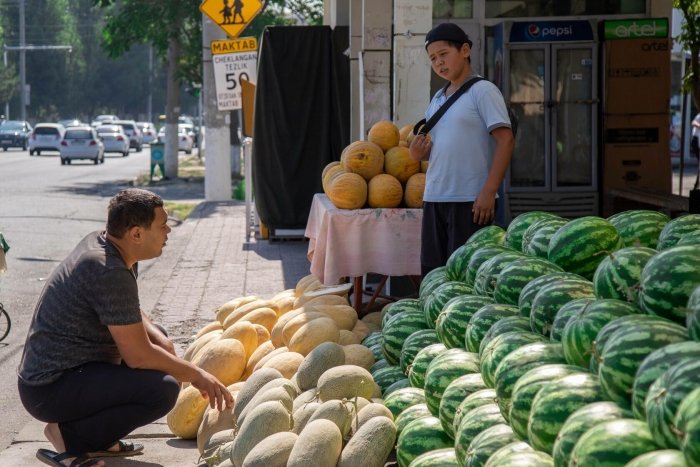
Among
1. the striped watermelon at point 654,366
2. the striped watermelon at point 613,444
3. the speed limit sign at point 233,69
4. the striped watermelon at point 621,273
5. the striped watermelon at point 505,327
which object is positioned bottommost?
the striped watermelon at point 613,444

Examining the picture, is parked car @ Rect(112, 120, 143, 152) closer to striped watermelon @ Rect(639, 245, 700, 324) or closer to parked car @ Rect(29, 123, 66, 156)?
parked car @ Rect(29, 123, 66, 156)

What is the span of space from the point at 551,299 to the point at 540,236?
86 centimetres

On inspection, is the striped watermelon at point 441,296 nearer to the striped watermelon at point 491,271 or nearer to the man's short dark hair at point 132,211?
the striped watermelon at point 491,271

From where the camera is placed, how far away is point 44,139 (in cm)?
5481

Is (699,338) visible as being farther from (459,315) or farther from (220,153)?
(220,153)

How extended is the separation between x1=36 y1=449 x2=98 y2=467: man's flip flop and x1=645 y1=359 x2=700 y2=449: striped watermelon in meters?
3.31

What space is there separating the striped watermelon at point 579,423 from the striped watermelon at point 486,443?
0.44 metres

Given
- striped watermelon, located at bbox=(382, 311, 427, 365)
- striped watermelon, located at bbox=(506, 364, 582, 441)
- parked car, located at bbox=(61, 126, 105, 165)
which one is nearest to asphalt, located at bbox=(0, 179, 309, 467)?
striped watermelon, located at bbox=(382, 311, 427, 365)

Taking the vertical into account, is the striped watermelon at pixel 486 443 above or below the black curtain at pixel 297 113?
below

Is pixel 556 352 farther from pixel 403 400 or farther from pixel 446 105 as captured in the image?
pixel 446 105

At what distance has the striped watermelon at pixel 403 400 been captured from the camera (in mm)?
4621

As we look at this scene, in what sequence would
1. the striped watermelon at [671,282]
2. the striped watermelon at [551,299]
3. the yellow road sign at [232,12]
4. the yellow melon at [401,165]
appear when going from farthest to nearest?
the yellow road sign at [232,12] → the yellow melon at [401,165] → the striped watermelon at [551,299] → the striped watermelon at [671,282]

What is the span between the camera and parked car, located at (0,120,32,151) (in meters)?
62.3

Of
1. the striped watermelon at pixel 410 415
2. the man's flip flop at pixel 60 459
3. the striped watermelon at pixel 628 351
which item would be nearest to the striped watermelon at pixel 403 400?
the striped watermelon at pixel 410 415
